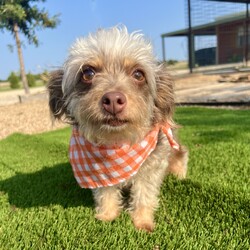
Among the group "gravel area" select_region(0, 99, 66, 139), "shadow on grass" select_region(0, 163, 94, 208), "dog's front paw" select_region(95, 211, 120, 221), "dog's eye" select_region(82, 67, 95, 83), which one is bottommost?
"gravel area" select_region(0, 99, 66, 139)

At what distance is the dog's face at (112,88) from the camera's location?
2.48 m

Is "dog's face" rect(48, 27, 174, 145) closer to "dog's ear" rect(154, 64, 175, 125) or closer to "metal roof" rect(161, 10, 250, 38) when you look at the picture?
"dog's ear" rect(154, 64, 175, 125)

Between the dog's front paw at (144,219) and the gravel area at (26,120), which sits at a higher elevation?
the dog's front paw at (144,219)

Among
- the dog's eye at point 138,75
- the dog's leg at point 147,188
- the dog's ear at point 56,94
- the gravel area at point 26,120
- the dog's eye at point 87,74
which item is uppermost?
the dog's eye at point 87,74

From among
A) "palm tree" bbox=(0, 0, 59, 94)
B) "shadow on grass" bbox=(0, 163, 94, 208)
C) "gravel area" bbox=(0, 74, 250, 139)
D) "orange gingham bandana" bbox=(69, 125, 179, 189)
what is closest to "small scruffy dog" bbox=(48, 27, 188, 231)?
"orange gingham bandana" bbox=(69, 125, 179, 189)

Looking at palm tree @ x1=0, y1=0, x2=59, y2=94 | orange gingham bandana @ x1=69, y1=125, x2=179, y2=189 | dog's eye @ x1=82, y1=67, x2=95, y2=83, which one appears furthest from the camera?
palm tree @ x1=0, y1=0, x2=59, y2=94

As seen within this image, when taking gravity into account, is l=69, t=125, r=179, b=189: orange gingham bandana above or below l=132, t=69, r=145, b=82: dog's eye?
below

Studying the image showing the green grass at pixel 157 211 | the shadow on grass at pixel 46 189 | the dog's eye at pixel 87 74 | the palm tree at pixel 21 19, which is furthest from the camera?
the palm tree at pixel 21 19

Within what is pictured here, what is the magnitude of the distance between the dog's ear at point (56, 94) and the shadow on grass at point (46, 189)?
2.99 feet

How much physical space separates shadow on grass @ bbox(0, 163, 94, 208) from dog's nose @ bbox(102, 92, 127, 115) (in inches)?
51.1

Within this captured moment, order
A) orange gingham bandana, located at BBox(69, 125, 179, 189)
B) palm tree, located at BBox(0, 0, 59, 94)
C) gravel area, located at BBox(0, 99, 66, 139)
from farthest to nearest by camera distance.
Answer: palm tree, located at BBox(0, 0, 59, 94)
gravel area, located at BBox(0, 99, 66, 139)
orange gingham bandana, located at BBox(69, 125, 179, 189)

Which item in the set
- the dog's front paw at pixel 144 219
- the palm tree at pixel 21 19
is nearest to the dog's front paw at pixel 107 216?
the dog's front paw at pixel 144 219

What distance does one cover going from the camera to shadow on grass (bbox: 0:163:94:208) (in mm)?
3429

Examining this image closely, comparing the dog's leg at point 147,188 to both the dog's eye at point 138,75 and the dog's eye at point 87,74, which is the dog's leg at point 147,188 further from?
the dog's eye at point 87,74
